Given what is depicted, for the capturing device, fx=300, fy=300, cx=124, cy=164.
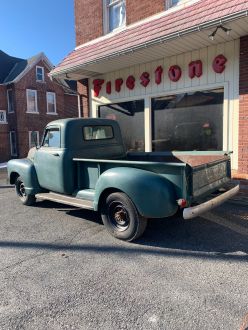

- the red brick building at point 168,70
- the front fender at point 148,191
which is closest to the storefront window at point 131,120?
the red brick building at point 168,70

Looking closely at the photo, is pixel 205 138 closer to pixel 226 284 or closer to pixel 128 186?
pixel 128 186

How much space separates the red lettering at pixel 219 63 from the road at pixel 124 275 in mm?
3535

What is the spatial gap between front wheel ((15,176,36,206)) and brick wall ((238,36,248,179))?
16.0ft

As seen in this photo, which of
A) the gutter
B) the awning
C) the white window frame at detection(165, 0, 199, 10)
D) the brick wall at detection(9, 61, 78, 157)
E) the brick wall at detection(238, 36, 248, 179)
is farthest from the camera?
the brick wall at detection(9, 61, 78, 157)

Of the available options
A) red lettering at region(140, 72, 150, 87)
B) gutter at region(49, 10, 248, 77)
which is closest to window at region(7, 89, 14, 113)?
gutter at region(49, 10, 248, 77)

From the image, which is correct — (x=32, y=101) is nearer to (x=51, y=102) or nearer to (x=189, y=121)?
(x=51, y=102)

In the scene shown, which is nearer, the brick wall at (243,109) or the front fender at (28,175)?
the front fender at (28,175)

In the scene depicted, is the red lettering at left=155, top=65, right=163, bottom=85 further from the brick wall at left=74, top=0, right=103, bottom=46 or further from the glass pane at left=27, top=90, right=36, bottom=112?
the glass pane at left=27, top=90, right=36, bottom=112

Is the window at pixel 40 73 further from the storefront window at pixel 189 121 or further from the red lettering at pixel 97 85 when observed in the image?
the storefront window at pixel 189 121

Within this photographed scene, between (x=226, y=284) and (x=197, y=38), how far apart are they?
536 cm

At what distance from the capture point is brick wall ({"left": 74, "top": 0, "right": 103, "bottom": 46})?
32.1 feet

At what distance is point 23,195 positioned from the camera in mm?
7090

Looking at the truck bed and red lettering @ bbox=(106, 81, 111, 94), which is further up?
red lettering @ bbox=(106, 81, 111, 94)

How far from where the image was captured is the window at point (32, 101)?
2348 centimetres
